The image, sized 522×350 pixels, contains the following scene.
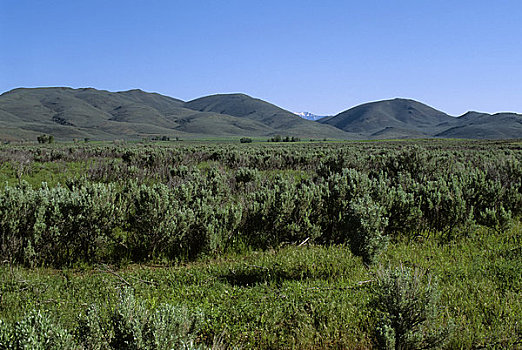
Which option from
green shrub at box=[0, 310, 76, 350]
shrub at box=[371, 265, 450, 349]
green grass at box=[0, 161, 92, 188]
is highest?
green grass at box=[0, 161, 92, 188]

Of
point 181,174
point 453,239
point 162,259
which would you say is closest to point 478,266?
point 453,239

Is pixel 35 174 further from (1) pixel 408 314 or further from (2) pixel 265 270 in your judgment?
(1) pixel 408 314

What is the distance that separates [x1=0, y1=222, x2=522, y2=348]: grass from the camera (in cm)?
354

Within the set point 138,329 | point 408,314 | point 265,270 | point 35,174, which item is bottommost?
point 265,270

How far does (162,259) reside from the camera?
5.90 metres

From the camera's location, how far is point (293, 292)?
4.37m

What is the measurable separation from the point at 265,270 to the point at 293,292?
3.24 feet

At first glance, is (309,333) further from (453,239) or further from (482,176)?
(482,176)

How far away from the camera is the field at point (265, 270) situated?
293 centimetres

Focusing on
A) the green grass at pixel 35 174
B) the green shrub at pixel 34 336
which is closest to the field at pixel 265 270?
the green shrub at pixel 34 336

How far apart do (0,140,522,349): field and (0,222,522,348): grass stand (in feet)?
0.07

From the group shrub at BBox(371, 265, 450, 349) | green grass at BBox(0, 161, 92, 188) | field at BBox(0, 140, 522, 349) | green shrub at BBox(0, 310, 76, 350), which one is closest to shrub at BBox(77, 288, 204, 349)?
field at BBox(0, 140, 522, 349)

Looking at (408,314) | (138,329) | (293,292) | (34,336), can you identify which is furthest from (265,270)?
(34,336)

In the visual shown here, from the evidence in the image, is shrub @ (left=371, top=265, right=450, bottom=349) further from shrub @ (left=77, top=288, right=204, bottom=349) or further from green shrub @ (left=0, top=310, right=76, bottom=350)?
green shrub @ (left=0, top=310, right=76, bottom=350)
